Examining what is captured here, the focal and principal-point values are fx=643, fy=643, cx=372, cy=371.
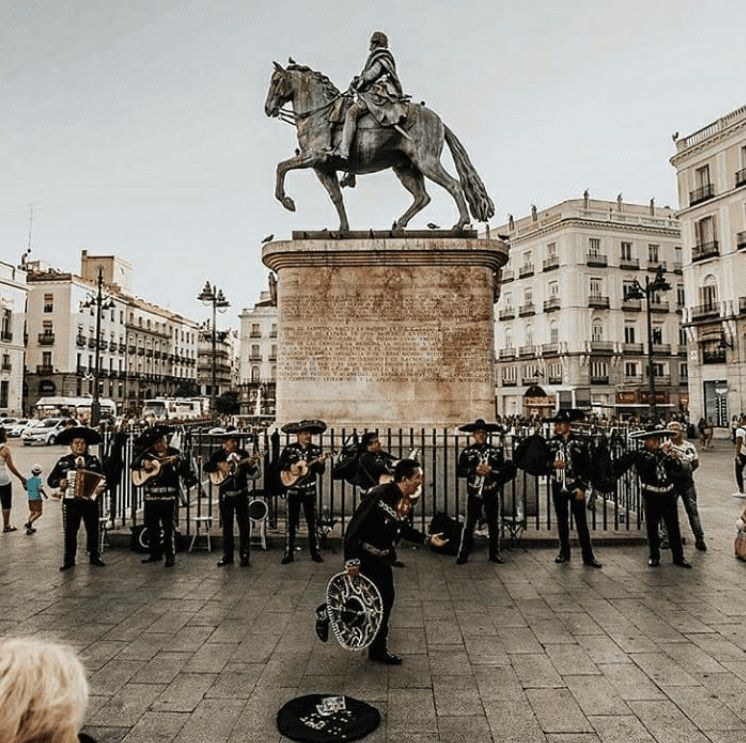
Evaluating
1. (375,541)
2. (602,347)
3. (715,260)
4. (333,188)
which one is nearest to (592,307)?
(602,347)

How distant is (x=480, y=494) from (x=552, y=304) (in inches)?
2101

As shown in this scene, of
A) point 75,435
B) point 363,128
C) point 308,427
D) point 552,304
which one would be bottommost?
point 75,435

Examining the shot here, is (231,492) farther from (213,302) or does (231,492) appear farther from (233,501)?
(213,302)

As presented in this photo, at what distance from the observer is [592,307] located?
58.2 meters

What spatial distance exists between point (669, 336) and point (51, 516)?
58732mm

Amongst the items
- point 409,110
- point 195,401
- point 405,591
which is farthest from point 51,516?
point 195,401

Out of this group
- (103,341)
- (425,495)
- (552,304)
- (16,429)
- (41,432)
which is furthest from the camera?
(103,341)

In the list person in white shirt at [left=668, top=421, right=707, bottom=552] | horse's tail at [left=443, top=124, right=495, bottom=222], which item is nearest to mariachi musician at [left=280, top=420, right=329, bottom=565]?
person in white shirt at [left=668, top=421, right=707, bottom=552]

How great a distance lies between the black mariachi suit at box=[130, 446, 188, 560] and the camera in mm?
9047

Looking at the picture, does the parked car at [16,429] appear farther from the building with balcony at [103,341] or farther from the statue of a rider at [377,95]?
the statue of a rider at [377,95]

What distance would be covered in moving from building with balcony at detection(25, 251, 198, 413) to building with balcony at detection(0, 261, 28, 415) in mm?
6301

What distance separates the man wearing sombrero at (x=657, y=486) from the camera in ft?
28.8

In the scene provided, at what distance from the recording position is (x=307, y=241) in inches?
484

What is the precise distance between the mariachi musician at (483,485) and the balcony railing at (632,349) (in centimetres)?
5383
